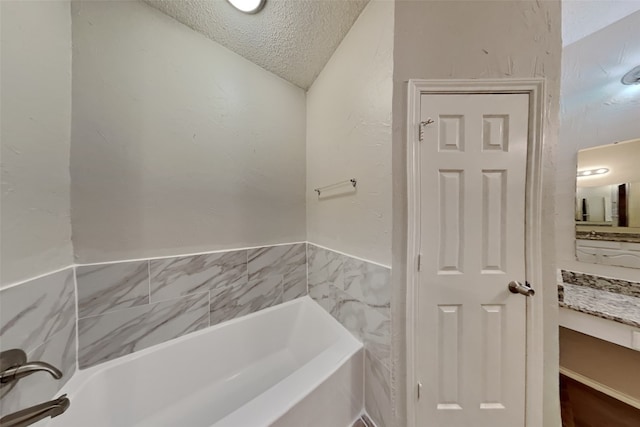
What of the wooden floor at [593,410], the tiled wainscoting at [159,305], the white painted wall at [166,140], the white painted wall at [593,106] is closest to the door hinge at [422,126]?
the tiled wainscoting at [159,305]

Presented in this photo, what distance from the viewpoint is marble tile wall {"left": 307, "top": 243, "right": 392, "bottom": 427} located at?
0.93m

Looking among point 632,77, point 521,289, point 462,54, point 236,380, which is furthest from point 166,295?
point 632,77

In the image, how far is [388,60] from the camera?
0.91 meters

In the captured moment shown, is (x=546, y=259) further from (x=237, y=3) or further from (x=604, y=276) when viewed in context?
(x=237, y=3)

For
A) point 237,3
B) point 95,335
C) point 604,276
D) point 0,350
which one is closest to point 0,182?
point 0,350

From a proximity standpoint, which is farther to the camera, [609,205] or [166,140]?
[609,205]

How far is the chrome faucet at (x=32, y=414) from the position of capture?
507mm

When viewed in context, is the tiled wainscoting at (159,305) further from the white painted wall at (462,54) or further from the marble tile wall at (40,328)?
the white painted wall at (462,54)

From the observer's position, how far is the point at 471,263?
0.91 meters

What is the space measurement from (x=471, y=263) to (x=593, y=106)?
1.46m

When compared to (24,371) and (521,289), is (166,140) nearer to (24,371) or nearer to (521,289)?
(24,371)

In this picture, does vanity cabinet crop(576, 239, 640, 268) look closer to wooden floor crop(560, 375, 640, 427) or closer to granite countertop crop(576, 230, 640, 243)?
granite countertop crop(576, 230, 640, 243)

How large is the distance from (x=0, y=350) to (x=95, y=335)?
17.0 inches

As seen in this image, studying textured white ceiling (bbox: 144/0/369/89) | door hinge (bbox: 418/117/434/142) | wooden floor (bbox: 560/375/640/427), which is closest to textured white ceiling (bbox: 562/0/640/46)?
door hinge (bbox: 418/117/434/142)
